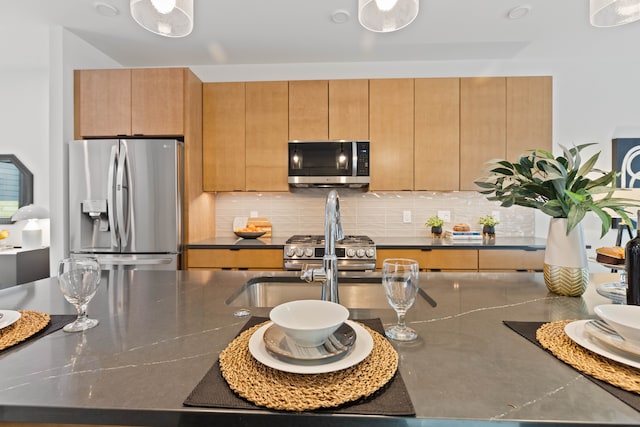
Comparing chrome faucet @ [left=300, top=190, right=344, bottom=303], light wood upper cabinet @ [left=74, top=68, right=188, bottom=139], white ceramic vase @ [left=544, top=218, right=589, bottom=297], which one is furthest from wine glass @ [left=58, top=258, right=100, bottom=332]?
→ light wood upper cabinet @ [left=74, top=68, right=188, bottom=139]

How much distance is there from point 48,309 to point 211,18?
2310 mm

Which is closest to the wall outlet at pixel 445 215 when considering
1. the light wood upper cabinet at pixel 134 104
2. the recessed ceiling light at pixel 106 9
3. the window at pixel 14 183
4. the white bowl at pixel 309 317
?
the light wood upper cabinet at pixel 134 104

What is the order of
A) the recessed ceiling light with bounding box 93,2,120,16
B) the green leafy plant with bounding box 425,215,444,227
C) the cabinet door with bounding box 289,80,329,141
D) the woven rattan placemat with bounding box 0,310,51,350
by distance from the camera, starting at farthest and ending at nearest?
the green leafy plant with bounding box 425,215,444,227, the cabinet door with bounding box 289,80,329,141, the recessed ceiling light with bounding box 93,2,120,16, the woven rattan placemat with bounding box 0,310,51,350

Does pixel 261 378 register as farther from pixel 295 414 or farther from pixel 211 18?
pixel 211 18

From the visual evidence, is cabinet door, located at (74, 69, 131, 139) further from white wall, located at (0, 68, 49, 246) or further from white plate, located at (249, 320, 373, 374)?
white plate, located at (249, 320, 373, 374)

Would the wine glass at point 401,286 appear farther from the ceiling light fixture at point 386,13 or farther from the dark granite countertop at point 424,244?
the dark granite countertop at point 424,244

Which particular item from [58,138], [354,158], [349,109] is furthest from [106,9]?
[354,158]

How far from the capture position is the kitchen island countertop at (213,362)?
19.7 inches

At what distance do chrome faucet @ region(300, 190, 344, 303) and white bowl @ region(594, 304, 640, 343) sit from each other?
646 mm

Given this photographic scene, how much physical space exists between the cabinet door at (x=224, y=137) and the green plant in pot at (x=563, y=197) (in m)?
2.37

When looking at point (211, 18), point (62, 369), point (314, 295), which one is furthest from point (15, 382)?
point (211, 18)

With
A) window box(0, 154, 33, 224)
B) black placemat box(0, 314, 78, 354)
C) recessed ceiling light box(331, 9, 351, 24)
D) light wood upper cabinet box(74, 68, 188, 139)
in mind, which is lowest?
black placemat box(0, 314, 78, 354)

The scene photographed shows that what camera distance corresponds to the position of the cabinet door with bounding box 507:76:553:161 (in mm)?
2854

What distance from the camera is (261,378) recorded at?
22.6 inches
